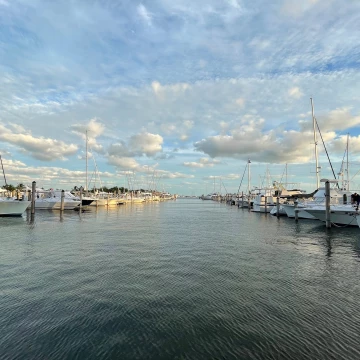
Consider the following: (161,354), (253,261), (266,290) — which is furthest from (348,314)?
(253,261)

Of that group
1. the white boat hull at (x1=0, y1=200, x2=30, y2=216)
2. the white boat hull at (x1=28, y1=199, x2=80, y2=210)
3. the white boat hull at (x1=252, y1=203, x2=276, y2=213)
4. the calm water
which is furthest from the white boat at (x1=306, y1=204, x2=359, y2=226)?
the white boat hull at (x1=28, y1=199, x2=80, y2=210)

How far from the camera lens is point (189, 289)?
1067cm

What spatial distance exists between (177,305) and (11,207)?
128 ft

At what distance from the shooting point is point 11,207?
40500mm

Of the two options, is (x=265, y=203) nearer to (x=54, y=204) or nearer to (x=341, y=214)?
(x=341, y=214)

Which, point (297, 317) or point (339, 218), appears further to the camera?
point (339, 218)

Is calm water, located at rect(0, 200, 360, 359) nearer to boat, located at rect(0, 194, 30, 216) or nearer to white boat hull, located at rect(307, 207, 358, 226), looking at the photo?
white boat hull, located at rect(307, 207, 358, 226)

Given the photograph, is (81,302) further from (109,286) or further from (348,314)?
(348,314)

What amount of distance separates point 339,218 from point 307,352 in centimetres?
2879

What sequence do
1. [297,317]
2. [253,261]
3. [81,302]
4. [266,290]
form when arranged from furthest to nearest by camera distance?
[253,261]
[266,290]
[81,302]
[297,317]

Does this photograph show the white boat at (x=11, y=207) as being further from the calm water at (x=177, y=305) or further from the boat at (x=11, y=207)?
the calm water at (x=177, y=305)

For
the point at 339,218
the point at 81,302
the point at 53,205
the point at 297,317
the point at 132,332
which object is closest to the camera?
the point at 132,332

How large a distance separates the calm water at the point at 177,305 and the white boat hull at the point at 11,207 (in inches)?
1020

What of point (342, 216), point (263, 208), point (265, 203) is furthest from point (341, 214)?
point (263, 208)
